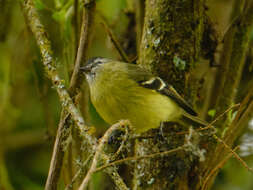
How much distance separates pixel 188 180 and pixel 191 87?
656mm

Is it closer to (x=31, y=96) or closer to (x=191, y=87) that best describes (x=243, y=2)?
(x=191, y=87)

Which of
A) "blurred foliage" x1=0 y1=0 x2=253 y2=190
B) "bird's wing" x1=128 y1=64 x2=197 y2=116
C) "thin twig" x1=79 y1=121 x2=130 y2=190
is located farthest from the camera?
"blurred foliage" x1=0 y1=0 x2=253 y2=190

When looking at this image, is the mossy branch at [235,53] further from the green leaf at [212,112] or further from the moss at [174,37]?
A: the moss at [174,37]

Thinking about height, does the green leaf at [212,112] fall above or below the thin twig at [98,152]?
below

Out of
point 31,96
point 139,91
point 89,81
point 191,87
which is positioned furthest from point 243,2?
point 31,96

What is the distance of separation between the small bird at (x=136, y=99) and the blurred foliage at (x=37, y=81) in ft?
0.97

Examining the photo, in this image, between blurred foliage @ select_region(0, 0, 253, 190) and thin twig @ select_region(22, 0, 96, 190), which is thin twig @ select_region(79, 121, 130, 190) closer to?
thin twig @ select_region(22, 0, 96, 190)

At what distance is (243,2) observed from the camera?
2809 mm

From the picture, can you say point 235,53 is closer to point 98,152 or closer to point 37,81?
point 37,81

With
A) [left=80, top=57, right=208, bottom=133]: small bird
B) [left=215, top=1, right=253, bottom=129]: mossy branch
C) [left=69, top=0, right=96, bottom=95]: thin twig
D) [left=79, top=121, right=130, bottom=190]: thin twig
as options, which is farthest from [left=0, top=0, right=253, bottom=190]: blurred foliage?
[left=79, top=121, right=130, bottom=190]: thin twig

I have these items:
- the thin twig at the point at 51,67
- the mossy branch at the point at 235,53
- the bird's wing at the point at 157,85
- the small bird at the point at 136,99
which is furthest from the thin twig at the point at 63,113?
the mossy branch at the point at 235,53

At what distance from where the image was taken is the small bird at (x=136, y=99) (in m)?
2.56

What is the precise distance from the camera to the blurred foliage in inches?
115

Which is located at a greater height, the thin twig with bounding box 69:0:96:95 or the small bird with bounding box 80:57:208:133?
the thin twig with bounding box 69:0:96:95
